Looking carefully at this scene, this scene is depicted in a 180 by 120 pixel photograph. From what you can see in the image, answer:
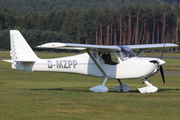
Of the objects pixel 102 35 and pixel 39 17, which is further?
pixel 39 17

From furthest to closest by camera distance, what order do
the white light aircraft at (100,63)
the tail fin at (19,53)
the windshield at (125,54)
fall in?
the tail fin at (19,53)
the windshield at (125,54)
the white light aircraft at (100,63)

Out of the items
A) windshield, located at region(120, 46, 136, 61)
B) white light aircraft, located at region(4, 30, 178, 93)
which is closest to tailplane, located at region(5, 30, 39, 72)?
white light aircraft, located at region(4, 30, 178, 93)

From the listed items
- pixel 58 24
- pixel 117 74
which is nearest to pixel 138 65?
pixel 117 74

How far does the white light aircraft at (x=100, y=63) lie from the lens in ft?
45.9

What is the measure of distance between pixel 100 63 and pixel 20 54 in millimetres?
4322

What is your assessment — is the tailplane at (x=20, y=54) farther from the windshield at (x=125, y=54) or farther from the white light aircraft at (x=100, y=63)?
the windshield at (x=125, y=54)

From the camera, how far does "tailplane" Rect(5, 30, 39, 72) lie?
51.6 ft

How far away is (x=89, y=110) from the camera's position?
9859 millimetres

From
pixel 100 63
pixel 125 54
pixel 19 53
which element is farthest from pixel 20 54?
pixel 125 54

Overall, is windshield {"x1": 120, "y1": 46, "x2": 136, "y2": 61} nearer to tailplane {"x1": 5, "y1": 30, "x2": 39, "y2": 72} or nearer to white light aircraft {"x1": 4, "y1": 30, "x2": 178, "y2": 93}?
white light aircraft {"x1": 4, "y1": 30, "x2": 178, "y2": 93}

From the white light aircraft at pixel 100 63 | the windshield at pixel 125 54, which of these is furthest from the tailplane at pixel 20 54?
the windshield at pixel 125 54

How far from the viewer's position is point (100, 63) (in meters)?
14.9

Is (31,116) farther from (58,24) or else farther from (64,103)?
(58,24)

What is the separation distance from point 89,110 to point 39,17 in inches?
5261
